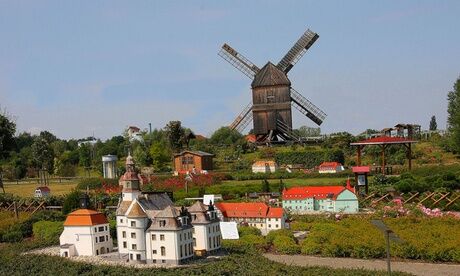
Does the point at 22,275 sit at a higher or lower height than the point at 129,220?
lower

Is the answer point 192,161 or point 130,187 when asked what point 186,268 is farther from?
point 192,161

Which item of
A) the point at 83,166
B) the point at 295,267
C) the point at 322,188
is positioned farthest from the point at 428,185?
the point at 83,166

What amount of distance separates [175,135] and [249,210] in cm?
2995

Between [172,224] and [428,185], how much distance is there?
21.8 meters

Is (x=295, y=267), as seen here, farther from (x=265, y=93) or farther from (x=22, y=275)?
(x=265, y=93)

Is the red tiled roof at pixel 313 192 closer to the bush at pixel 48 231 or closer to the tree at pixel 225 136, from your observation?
the bush at pixel 48 231

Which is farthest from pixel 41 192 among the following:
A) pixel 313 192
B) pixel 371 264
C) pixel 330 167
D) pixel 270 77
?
pixel 371 264

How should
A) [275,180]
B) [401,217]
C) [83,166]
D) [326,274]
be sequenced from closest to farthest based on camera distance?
[326,274]
[401,217]
[275,180]
[83,166]

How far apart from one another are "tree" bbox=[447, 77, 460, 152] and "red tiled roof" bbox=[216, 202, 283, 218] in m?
28.9

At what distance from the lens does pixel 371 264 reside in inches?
1126

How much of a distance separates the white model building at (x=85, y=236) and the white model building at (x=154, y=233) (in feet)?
5.62

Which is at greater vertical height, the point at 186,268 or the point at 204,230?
the point at 204,230

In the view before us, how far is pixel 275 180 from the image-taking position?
179 ft

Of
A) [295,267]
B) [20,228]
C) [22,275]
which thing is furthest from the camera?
[20,228]
